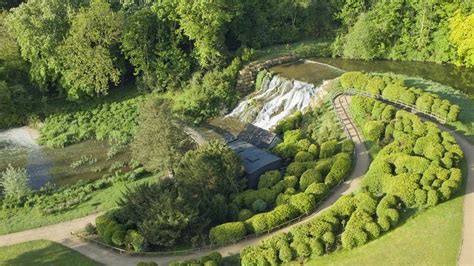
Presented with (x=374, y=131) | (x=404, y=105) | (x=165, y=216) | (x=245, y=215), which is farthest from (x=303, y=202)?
(x=404, y=105)

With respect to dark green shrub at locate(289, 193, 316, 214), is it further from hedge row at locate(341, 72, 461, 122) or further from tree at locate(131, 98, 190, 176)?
hedge row at locate(341, 72, 461, 122)

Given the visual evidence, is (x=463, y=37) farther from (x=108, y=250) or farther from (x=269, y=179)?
(x=108, y=250)

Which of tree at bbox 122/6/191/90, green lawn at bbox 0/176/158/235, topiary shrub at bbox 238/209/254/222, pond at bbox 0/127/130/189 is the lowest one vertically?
green lawn at bbox 0/176/158/235

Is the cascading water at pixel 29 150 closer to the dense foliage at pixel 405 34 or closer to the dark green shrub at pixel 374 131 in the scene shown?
the dark green shrub at pixel 374 131

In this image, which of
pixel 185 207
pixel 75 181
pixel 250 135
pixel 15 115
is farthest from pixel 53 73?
pixel 185 207

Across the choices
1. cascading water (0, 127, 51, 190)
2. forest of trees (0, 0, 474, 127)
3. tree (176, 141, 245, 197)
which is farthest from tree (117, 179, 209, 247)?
forest of trees (0, 0, 474, 127)

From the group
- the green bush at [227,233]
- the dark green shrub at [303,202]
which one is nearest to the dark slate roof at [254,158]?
the dark green shrub at [303,202]
